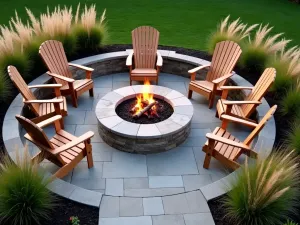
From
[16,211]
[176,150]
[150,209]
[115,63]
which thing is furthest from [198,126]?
[16,211]

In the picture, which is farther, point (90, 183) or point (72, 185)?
point (90, 183)

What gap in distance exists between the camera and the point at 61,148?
399 centimetres

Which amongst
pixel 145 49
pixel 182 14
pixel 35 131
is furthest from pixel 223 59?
pixel 182 14

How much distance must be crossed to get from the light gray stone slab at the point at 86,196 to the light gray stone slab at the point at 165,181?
84 centimetres

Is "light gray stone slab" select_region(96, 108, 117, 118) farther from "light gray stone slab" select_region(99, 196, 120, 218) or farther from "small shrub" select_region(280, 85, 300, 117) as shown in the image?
"small shrub" select_region(280, 85, 300, 117)

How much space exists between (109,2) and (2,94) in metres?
6.87

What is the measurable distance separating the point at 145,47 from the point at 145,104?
181cm

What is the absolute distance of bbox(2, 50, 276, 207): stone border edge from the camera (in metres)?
3.84

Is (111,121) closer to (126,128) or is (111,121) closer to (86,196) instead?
(126,128)

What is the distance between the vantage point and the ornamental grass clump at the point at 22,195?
3.32 m

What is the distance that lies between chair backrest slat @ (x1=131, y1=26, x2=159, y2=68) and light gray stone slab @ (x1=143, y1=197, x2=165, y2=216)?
3623mm

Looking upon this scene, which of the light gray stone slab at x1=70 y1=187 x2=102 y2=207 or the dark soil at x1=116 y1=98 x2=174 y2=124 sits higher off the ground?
the dark soil at x1=116 y1=98 x2=174 y2=124

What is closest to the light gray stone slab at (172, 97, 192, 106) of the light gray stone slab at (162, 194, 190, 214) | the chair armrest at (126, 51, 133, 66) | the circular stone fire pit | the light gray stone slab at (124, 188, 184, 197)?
the circular stone fire pit

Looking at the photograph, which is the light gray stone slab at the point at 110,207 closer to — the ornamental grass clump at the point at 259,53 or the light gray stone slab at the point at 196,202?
the light gray stone slab at the point at 196,202
